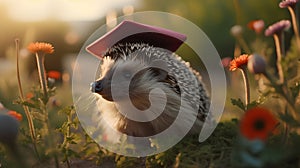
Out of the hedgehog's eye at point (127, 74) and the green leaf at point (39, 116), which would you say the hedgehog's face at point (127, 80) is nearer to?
the hedgehog's eye at point (127, 74)

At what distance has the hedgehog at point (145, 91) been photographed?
2311 mm

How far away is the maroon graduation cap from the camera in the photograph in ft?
7.67

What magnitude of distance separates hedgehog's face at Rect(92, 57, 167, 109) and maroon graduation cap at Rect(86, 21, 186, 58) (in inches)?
4.8

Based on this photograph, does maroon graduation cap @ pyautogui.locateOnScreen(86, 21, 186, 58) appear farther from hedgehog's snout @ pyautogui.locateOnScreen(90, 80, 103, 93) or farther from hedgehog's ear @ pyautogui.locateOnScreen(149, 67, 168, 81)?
hedgehog's snout @ pyautogui.locateOnScreen(90, 80, 103, 93)

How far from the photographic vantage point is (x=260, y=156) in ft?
4.35

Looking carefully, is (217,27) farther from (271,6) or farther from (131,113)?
(131,113)

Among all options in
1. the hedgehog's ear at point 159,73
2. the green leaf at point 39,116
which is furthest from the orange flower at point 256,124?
the hedgehog's ear at point 159,73

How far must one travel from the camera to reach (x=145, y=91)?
2328 mm

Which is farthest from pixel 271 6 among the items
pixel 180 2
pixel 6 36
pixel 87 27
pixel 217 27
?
pixel 6 36

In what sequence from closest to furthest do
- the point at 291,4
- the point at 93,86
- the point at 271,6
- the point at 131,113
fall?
the point at 291,4 < the point at 93,86 < the point at 131,113 < the point at 271,6

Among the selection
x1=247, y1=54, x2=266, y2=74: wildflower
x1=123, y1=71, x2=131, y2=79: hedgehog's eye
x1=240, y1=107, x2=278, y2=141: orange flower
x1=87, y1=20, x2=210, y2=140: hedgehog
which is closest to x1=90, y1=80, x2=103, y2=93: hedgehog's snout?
x1=87, y1=20, x2=210, y2=140: hedgehog

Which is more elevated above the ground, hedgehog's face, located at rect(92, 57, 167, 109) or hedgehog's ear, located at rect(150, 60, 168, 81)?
hedgehog's ear, located at rect(150, 60, 168, 81)

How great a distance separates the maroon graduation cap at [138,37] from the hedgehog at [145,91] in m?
0.02

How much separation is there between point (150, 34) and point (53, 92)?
2.18ft
